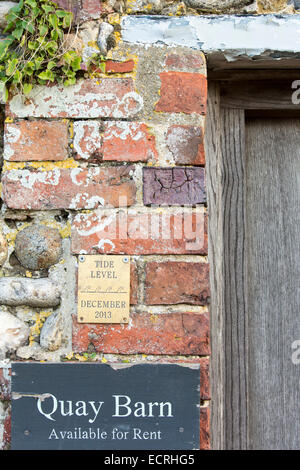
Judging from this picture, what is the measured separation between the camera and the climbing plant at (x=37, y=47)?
47.3 inches

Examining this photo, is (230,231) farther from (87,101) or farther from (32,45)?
(32,45)

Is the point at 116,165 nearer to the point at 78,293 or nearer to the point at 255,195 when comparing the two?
the point at 78,293

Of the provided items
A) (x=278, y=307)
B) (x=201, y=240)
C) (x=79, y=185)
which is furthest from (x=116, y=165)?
(x=278, y=307)

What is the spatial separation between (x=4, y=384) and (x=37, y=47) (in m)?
0.79

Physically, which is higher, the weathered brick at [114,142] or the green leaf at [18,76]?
the green leaf at [18,76]

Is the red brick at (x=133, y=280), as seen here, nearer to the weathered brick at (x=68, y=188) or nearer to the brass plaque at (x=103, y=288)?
the brass plaque at (x=103, y=288)

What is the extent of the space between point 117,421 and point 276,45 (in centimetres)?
96

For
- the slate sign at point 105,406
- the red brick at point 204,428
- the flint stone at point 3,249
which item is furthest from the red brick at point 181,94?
the red brick at point 204,428

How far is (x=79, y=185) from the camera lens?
1213 mm

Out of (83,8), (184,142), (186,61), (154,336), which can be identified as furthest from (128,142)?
(154,336)

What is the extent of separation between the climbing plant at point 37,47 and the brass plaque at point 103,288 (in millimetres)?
438

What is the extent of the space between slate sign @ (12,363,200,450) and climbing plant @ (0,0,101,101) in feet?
2.23

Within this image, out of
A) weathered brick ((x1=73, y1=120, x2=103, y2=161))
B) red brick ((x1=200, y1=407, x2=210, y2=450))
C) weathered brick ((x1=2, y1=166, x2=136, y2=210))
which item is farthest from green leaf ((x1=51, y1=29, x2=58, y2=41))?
red brick ((x1=200, y1=407, x2=210, y2=450))

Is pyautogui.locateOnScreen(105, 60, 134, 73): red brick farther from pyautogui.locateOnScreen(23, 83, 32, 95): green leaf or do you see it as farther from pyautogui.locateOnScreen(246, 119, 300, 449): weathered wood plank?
pyautogui.locateOnScreen(246, 119, 300, 449): weathered wood plank
